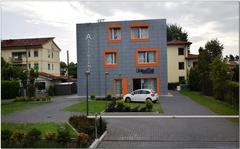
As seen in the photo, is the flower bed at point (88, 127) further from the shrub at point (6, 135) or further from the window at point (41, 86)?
the window at point (41, 86)

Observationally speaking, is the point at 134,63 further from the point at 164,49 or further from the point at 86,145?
the point at 86,145

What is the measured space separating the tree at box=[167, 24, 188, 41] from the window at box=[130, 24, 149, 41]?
42.9 meters

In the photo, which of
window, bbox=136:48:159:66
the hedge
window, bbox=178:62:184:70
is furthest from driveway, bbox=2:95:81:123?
window, bbox=178:62:184:70

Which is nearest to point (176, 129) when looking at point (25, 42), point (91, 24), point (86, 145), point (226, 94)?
point (86, 145)

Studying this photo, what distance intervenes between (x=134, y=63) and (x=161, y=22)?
5772mm

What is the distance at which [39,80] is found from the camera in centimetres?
5019

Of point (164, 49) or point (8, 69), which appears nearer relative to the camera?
point (8, 69)

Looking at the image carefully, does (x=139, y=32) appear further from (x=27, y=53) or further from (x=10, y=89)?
(x=27, y=53)

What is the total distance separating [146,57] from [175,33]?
145ft

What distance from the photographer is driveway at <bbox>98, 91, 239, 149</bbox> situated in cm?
1218

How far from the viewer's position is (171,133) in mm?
14508

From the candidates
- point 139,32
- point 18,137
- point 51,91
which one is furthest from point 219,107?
point 51,91

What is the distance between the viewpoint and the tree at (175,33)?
3270 inches

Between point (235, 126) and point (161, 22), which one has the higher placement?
point (161, 22)
